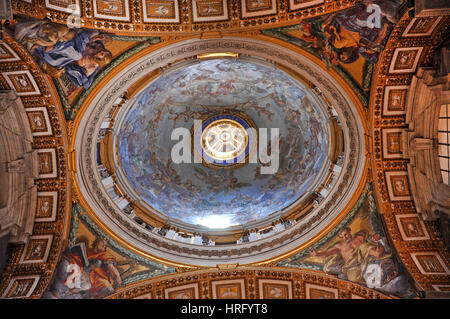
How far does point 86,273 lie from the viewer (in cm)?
1511

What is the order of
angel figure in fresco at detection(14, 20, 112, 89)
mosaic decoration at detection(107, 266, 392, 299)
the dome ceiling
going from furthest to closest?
mosaic decoration at detection(107, 266, 392, 299), the dome ceiling, angel figure in fresco at detection(14, 20, 112, 89)

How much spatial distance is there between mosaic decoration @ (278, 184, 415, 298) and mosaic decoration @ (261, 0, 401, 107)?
4.32 metres

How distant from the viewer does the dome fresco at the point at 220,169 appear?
18016 mm

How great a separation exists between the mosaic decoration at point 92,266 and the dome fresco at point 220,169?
344cm

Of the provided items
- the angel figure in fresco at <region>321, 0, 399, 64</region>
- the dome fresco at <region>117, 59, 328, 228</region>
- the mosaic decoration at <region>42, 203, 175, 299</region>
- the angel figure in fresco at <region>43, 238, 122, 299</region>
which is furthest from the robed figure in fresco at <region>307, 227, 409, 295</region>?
the angel figure in fresco at <region>43, 238, 122, 299</region>

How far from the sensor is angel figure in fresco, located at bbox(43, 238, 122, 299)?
1455 cm

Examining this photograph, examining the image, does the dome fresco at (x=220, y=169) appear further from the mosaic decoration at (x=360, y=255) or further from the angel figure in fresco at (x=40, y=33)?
the angel figure in fresco at (x=40, y=33)

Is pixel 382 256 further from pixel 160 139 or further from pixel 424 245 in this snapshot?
pixel 160 139

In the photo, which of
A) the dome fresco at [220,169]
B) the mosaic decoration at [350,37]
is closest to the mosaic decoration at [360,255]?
the dome fresco at [220,169]

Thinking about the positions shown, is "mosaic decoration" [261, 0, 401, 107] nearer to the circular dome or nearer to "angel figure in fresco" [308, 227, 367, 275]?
the circular dome

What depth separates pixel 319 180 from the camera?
17.9 metres

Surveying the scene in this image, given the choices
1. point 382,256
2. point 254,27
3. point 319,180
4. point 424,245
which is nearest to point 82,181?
point 254,27

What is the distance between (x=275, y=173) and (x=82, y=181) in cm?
949

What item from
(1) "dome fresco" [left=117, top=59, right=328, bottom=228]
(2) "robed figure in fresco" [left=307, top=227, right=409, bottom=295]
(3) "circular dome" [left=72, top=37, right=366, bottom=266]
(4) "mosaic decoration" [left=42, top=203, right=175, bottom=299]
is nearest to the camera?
(2) "robed figure in fresco" [left=307, top=227, right=409, bottom=295]
